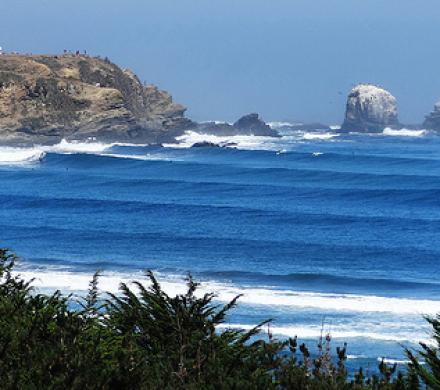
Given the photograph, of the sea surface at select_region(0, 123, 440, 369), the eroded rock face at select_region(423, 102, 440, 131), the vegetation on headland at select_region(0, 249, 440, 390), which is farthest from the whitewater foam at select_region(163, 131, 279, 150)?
the vegetation on headland at select_region(0, 249, 440, 390)

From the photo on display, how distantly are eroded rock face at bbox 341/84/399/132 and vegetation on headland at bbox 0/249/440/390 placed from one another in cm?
14331

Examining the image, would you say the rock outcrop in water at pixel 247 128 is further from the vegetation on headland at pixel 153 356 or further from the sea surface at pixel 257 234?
the vegetation on headland at pixel 153 356

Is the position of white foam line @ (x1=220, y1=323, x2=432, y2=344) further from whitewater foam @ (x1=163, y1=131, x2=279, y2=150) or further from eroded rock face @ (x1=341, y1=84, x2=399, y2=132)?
eroded rock face @ (x1=341, y1=84, x2=399, y2=132)

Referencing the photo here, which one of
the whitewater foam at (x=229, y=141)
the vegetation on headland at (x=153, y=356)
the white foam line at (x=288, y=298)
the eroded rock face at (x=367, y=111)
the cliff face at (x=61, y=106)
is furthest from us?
the eroded rock face at (x=367, y=111)

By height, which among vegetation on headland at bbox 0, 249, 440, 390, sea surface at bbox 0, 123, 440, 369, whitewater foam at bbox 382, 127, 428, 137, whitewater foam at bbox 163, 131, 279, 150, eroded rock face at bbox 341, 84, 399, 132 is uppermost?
eroded rock face at bbox 341, 84, 399, 132

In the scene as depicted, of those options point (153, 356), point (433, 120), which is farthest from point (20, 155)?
point (433, 120)

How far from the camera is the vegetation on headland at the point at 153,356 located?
6.69 metres

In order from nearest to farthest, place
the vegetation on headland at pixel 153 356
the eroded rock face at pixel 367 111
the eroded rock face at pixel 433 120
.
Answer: the vegetation on headland at pixel 153 356 → the eroded rock face at pixel 367 111 → the eroded rock face at pixel 433 120

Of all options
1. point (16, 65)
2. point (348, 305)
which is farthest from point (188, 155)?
point (348, 305)

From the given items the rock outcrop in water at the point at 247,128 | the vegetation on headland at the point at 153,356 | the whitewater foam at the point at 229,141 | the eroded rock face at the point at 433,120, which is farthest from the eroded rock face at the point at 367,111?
the vegetation on headland at the point at 153,356

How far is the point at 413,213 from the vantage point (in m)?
46.7

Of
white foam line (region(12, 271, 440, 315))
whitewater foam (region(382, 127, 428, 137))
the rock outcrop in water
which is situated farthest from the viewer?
whitewater foam (region(382, 127, 428, 137))

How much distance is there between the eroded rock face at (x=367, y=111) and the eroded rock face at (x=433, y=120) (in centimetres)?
703

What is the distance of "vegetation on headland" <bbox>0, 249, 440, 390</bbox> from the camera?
6.69 meters
